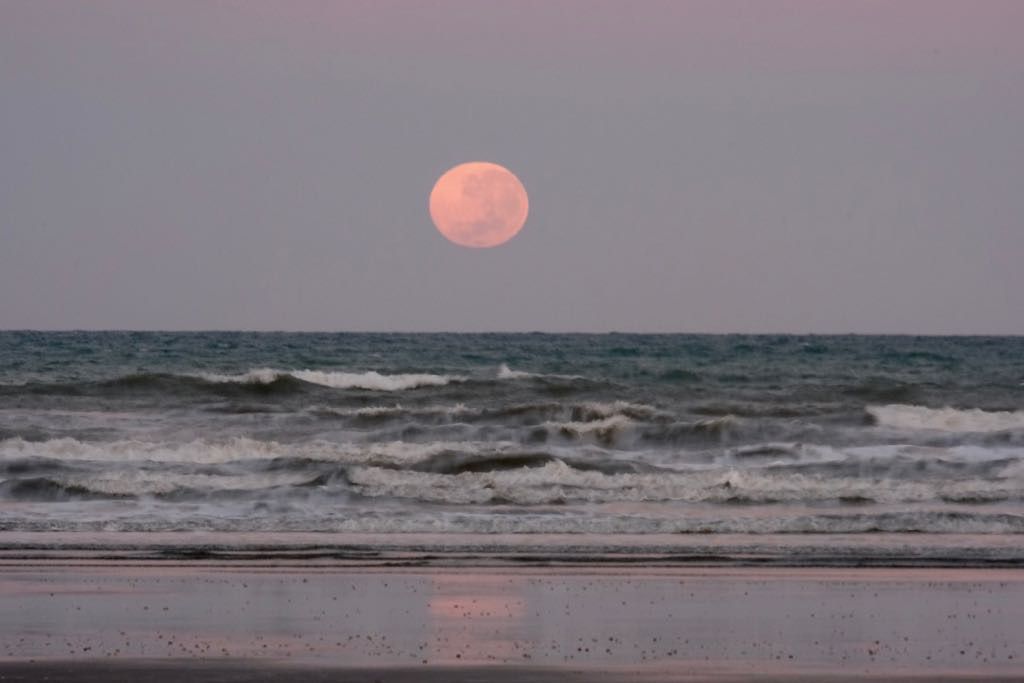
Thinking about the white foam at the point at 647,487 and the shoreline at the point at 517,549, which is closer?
the shoreline at the point at 517,549

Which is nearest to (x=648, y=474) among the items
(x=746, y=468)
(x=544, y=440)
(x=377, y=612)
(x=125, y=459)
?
(x=746, y=468)

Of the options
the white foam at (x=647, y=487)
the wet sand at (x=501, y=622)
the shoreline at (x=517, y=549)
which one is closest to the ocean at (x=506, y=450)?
the white foam at (x=647, y=487)

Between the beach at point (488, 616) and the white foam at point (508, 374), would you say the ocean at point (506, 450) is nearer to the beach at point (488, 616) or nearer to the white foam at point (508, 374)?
the white foam at point (508, 374)

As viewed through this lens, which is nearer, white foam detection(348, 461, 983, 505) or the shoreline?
the shoreline

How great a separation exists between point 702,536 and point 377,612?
6.54 metres

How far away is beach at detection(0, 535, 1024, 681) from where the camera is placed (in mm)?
10023

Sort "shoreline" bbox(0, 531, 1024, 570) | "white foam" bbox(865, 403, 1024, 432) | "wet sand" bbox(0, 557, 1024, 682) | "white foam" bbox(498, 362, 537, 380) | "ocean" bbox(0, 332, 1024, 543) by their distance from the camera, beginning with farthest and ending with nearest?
"white foam" bbox(498, 362, 537, 380) < "white foam" bbox(865, 403, 1024, 432) < "ocean" bbox(0, 332, 1024, 543) < "shoreline" bbox(0, 531, 1024, 570) < "wet sand" bbox(0, 557, 1024, 682)

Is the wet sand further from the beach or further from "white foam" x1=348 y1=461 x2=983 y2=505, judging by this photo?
"white foam" x1=348 y1=461 x2=983 y2=505

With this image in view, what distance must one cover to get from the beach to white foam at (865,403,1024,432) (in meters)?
19.5

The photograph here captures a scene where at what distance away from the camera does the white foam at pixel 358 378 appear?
146 feet

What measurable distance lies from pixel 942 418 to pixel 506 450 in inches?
558

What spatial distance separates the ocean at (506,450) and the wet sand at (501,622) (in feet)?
12.8

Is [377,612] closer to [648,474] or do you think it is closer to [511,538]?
[511,538]

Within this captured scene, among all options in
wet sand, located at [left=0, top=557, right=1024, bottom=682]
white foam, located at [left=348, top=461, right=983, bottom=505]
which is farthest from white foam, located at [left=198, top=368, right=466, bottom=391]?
wet sand, located at [left=0, top=557, right=1024, bottom=682]
